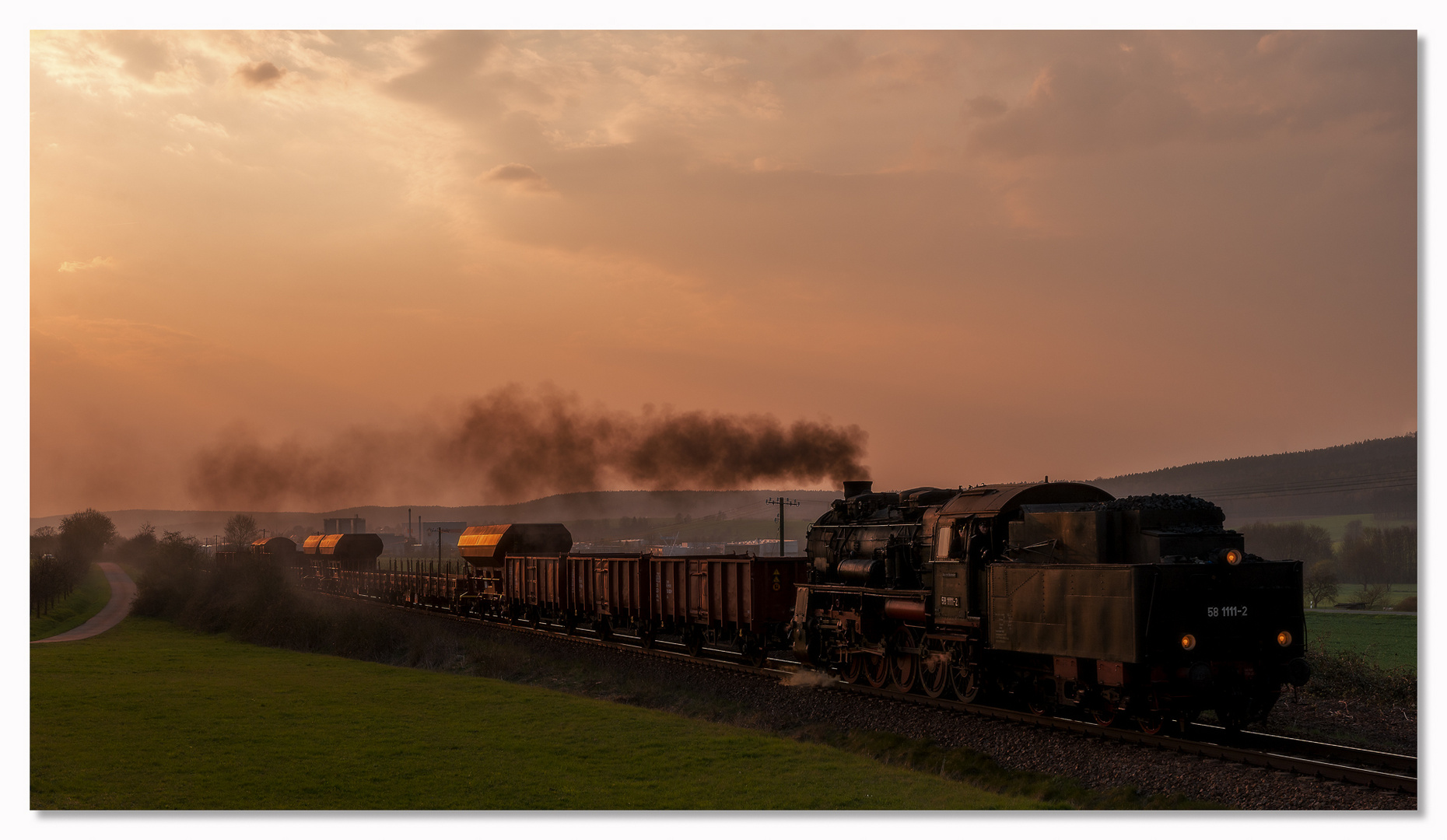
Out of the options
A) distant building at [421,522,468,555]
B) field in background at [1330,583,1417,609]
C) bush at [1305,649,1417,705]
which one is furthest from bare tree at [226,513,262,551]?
field in background at [1330,583,1417,609]

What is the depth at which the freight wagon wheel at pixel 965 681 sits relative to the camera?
699 inches

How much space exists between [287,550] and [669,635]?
43.9 metres

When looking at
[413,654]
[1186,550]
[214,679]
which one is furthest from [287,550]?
[1186,550]

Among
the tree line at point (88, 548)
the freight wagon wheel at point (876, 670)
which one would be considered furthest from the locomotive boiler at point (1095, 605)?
the tree line at point (88, 548)

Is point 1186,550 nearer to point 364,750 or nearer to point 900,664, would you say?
point 900,664

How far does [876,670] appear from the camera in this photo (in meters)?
21.6

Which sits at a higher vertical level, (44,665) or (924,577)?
(924,577)

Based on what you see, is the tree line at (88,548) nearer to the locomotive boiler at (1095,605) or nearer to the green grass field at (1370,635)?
the locomotive boiler at (1095,605)

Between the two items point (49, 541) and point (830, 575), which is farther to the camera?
point (49, 541)

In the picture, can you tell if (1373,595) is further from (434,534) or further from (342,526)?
(434,534)

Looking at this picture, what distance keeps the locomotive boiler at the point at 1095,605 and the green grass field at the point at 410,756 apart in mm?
2635

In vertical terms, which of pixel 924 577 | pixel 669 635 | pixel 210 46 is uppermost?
pixel 210 46

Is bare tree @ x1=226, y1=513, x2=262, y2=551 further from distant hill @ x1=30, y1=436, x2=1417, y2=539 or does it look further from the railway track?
the railway track

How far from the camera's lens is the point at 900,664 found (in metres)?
20.4
